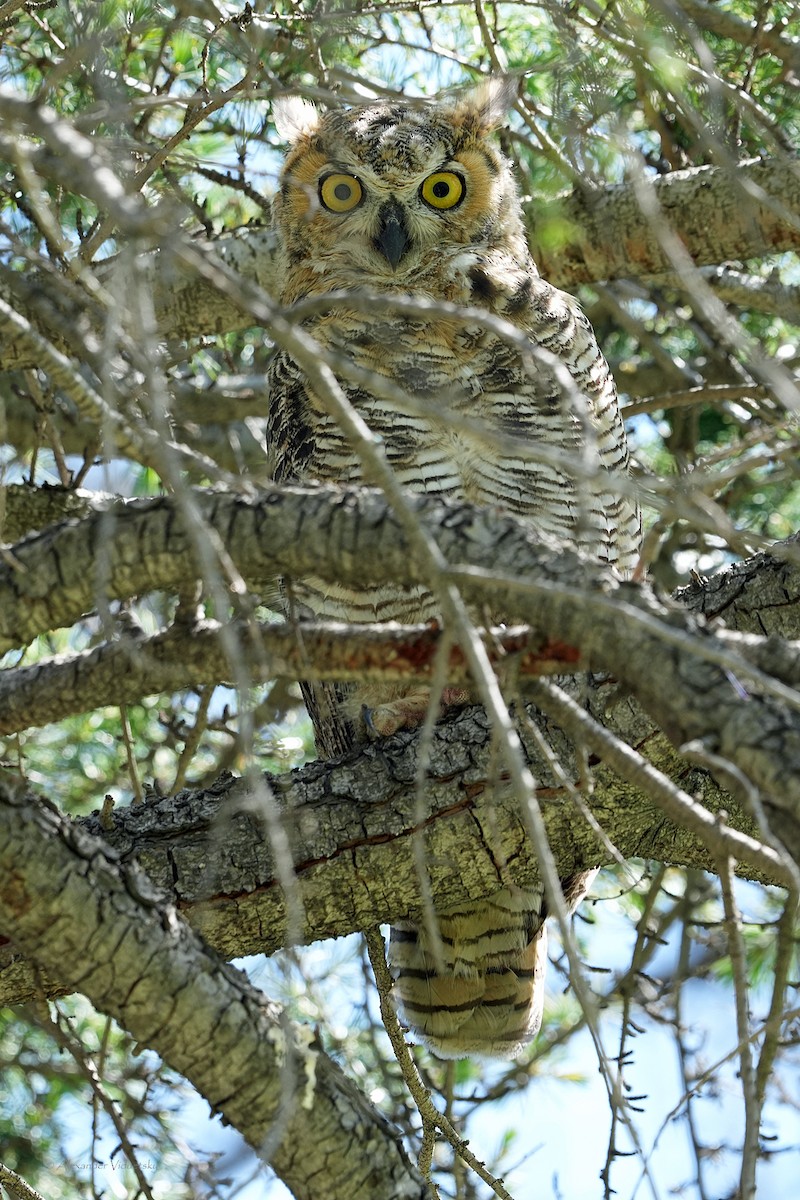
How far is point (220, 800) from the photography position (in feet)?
8.66

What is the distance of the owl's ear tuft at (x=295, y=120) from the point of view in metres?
4.16

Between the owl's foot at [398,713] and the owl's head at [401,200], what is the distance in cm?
131

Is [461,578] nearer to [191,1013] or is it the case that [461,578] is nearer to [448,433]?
[191,1013]

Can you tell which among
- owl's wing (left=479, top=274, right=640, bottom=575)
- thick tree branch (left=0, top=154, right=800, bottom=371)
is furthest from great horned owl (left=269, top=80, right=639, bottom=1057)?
thick tree branch (left=0, top=154, right=800, bottom=371)

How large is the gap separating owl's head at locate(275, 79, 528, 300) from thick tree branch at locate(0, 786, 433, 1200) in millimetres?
2506

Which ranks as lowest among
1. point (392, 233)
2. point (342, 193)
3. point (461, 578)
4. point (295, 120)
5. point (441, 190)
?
point (461, 578)

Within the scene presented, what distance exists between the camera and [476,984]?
3344 mm

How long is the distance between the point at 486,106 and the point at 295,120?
2.28 ft

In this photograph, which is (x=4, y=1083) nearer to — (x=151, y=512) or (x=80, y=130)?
(x=151, y=512)

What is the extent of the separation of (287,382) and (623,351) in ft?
6.93

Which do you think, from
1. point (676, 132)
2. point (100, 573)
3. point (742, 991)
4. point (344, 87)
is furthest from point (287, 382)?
point (742, 991)

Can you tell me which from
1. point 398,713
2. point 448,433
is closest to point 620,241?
point 448,433

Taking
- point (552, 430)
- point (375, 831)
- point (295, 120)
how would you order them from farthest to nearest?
1. point (295, 120)
2. point (552, 430)
3. point (375, 831)

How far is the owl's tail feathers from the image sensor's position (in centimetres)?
327
